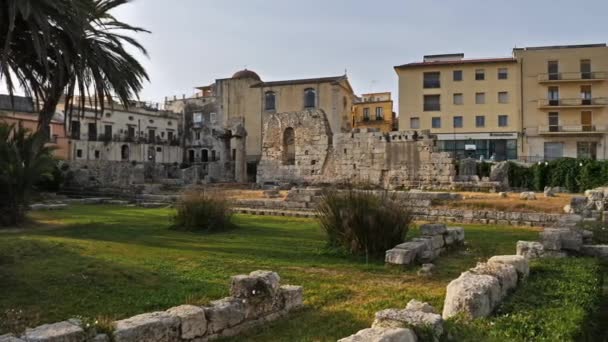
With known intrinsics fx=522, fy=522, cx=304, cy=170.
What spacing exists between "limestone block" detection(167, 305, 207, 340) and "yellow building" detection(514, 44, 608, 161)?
1691 inches

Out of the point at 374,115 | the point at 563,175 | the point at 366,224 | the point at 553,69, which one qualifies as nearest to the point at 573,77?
the point at 553,69

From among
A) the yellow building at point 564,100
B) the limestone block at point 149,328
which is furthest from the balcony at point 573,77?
the limestone block at point 149,328

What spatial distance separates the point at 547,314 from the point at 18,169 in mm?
12284

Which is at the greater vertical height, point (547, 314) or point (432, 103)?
point (432, 103)

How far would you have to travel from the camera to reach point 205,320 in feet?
15.3

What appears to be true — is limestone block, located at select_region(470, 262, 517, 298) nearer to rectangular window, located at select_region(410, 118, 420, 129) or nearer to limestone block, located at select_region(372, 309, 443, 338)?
limestone block, located at select_region(372, 309, 443, 338)

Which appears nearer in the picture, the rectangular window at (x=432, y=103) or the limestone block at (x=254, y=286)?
the limestone block at (x=254, y=286)

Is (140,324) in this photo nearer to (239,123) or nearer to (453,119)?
(239,123)

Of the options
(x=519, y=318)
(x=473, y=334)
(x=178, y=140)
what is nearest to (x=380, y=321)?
(x=473, y=334)

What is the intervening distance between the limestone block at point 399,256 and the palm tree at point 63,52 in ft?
28.9

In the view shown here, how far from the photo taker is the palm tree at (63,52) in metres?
11.9

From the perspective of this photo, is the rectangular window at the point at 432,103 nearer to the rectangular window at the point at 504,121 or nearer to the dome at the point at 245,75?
the rectangular window at the point at 504,121

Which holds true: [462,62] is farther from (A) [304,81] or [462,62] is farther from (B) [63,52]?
(B) [63,52]

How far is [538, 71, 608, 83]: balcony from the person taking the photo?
4319 cm
